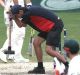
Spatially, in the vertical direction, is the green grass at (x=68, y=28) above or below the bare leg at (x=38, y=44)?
below

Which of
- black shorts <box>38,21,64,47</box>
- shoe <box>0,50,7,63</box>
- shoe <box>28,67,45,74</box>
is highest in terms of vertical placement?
black shorts <box>38,21,64,47</box>

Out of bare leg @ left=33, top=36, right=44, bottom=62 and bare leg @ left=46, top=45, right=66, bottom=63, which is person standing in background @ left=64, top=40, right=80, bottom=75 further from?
bare leg @ left=33, top=36, right=44, bottom=62

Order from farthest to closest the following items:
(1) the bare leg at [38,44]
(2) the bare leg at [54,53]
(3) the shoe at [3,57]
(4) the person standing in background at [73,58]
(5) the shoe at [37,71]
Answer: (3) the shoe at [3,57], (5) the shoe at [37,71], (1) the bare leg at [38,44], (2) the bare leg at [54,53], (4) the person standing in background at [73,58]

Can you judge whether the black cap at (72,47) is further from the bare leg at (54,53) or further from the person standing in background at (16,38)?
the person standing in background at (16,38)

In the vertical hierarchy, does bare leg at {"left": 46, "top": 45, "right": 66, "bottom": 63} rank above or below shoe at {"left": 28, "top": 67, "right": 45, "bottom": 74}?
above

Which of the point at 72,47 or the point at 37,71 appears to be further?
the point at 37,71

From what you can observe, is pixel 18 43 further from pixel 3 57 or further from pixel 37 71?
pixel 37 71

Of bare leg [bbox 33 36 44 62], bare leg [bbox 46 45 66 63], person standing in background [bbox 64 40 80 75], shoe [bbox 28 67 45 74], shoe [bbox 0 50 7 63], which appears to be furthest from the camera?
shoe [bbox 0 50 7 63]

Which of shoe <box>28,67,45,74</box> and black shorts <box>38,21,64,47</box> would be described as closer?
black shorts <box>38,21,64,47</box>

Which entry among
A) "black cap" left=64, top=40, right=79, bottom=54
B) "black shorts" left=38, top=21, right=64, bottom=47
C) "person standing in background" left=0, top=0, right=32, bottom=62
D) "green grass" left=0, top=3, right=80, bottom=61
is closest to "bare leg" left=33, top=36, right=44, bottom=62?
"black shorts" left=38, top=21, right=64, bottom=47

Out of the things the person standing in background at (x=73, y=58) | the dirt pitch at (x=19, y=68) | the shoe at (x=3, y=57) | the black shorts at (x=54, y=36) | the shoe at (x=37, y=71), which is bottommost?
the shoe at (x=3, y=57)

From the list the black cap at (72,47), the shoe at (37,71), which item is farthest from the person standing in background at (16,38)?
the black cap at (72,47)

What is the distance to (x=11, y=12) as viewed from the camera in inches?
353

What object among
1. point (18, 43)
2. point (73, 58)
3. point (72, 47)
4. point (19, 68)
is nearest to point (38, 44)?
point (19, 68)
